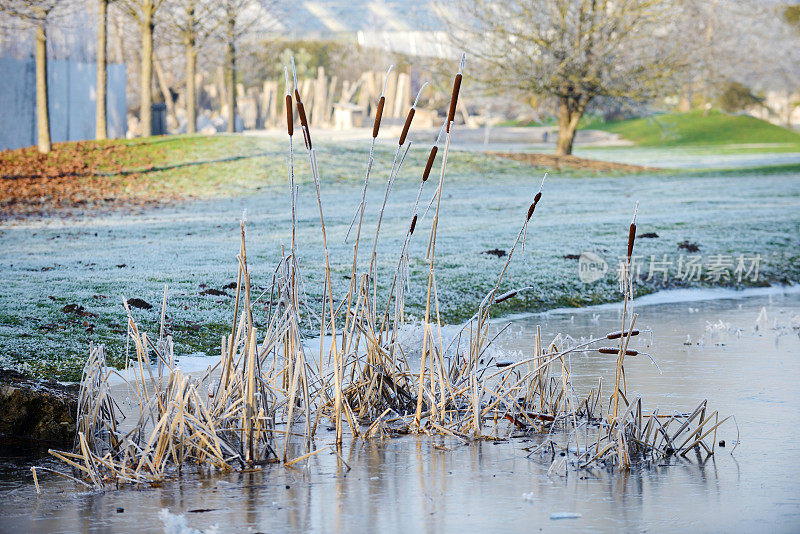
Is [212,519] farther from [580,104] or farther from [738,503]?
[580,104]

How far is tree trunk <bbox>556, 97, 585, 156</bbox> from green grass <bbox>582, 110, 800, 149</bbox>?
998cm

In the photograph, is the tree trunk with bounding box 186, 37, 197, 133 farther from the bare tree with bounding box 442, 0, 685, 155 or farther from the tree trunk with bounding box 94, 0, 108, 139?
the bare tree with bounding box 442, 0, 685, 155

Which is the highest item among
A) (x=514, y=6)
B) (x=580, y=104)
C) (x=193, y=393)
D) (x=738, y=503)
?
(x=514, y=6)

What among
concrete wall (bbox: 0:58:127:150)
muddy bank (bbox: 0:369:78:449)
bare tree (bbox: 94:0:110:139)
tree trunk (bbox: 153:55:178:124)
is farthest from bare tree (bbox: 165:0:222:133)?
muddy bank (bbox: 0:369:78:449)

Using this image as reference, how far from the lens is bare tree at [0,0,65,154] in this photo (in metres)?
18.9

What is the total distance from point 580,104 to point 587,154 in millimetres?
5419

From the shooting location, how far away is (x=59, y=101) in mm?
27578

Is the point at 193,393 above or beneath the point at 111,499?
above

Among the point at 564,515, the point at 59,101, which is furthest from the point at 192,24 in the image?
the point at 564,515

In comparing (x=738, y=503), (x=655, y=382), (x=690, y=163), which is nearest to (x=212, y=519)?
(x=738, y=503)

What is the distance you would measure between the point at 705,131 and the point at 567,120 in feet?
49.5

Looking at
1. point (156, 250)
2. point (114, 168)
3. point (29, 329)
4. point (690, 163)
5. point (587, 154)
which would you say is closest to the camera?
point (29, 329)

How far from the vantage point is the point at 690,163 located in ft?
96.3

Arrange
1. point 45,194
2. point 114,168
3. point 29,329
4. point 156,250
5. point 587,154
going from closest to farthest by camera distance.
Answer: point 29,329 → point 156,250 → point 45,194 → point 114,168 → point 587,154
